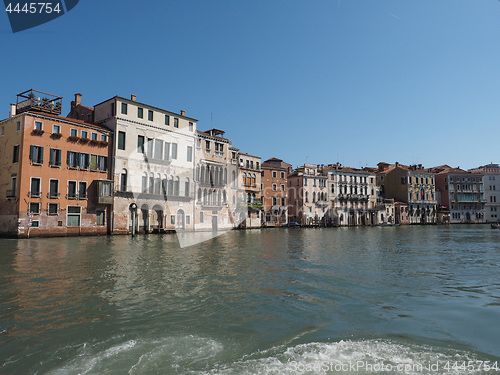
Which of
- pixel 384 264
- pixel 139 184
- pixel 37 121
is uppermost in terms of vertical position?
pixel 37 121

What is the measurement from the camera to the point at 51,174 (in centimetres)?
2730

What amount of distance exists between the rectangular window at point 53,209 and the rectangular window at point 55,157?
308 cm

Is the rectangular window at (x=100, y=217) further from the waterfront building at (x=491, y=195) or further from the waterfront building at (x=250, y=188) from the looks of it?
the waterfront building at (x=491, y=195)

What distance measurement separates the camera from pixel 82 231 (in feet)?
94.2

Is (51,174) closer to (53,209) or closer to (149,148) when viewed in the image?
(53,209)

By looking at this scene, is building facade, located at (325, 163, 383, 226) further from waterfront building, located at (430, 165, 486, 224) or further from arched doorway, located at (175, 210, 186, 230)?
arched doorway, located at (175, 210, 186, 230)

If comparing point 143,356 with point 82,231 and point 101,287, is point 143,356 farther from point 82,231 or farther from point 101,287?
point 82,231

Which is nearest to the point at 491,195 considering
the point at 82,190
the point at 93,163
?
the point at 93,163

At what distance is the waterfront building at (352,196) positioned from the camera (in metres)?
65.5

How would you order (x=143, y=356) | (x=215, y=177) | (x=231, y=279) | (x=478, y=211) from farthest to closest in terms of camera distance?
(x=478, y=211) < (x=215, y=177) < (x=231, y=279) < (x=143, y=356)

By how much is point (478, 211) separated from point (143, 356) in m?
94.5

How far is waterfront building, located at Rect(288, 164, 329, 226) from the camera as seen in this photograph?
60375 mm

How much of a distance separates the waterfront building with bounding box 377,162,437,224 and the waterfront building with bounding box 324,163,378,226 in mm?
5811

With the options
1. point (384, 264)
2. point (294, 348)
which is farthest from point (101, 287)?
point (384, 264)
